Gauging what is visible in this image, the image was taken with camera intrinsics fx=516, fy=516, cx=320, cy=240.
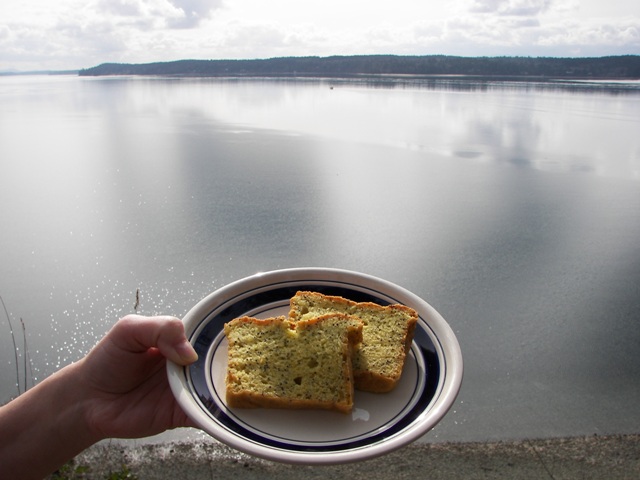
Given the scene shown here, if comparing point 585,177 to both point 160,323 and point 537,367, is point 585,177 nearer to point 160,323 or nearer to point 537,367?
point 537,367

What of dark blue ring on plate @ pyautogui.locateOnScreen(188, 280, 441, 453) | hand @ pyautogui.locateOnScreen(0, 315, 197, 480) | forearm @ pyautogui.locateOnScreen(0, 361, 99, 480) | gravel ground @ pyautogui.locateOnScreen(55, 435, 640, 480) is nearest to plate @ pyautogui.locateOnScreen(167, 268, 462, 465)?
dark blue ring on plate @ pyautogui.locateOnScreen(188, 280, 441, 453)

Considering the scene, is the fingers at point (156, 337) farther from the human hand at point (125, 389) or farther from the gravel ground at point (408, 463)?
the gravel ground at point (408, 463)

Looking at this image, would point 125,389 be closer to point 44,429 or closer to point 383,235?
point 44,429

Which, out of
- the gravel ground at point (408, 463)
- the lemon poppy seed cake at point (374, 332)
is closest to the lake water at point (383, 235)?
the gravel ground at point (408, 463)

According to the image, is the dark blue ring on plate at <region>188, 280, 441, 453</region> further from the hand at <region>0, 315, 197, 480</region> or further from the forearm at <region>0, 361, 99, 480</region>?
the forearm at <region>0, 361, 99, 480</region>

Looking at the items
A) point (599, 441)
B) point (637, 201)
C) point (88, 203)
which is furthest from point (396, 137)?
point (599, 441)
